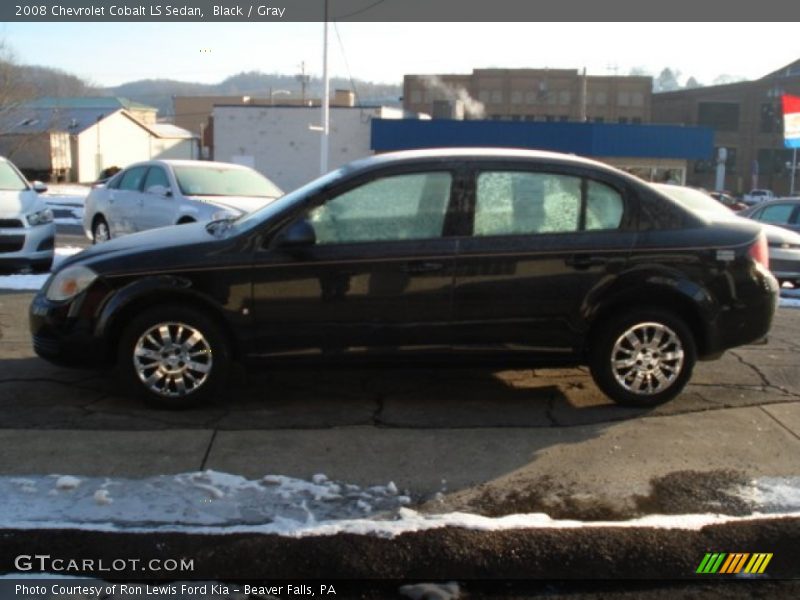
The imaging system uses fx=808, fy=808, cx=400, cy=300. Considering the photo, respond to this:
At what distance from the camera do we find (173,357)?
5219mm

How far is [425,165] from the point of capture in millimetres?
5359

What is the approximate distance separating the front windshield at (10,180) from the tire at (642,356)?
8.90 meters

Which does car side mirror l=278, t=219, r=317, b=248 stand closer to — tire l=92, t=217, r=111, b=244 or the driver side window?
the driver side window

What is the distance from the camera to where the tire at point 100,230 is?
41.4ft

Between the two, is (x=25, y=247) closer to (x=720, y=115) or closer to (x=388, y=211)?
(x=388, y=211)

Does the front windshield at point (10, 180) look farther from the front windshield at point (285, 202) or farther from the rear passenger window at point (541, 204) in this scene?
the rear passenger window at point (541, 204)

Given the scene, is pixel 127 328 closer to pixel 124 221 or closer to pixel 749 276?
pixel 749 276

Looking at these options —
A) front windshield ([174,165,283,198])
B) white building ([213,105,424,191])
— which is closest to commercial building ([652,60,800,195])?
white building ([213,105,424,191])

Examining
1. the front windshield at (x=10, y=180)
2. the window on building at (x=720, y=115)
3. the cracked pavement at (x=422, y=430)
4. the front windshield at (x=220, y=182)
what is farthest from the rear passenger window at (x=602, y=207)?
the window on building at (x=720, y=115)

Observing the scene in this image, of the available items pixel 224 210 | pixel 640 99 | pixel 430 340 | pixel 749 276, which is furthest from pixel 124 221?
pixel 640 99

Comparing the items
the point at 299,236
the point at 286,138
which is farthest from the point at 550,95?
the point at 299,236

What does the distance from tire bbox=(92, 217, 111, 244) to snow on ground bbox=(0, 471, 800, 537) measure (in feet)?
29.5

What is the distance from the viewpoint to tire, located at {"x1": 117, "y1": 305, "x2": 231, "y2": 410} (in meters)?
5.16

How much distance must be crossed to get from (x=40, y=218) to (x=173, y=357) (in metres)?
6.57
